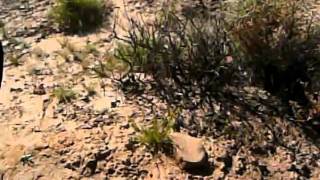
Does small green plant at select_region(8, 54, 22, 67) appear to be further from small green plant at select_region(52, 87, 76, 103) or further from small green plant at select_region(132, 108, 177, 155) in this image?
small green plant at select_region(132, 108, 177, 155)

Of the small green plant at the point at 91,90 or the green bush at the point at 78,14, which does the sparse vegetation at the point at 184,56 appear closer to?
the small green plant at the point at 91,90

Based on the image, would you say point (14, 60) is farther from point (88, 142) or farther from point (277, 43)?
point (277, 43)

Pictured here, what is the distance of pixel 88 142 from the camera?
10.5ft

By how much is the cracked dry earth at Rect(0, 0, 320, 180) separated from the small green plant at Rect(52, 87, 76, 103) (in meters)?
0.03

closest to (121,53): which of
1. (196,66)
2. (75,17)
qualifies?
(196,66)

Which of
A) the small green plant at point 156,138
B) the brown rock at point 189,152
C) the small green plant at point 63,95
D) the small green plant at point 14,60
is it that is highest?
the small green plant at point 14,60

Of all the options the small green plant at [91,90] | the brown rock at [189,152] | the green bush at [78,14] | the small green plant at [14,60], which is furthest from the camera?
the green bush at [78,14]

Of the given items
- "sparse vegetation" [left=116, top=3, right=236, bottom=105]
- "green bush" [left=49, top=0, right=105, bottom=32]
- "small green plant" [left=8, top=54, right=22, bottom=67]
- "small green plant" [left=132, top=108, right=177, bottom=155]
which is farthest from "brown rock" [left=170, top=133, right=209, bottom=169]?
"green bush" [left=49, top=0, right=105, bottom=32]

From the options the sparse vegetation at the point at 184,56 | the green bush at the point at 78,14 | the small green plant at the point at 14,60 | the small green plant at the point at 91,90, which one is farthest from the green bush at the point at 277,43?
the small green plant at the point at 14,60

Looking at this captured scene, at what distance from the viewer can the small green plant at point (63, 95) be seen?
3.48 metres

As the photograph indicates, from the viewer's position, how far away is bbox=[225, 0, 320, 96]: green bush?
344cm

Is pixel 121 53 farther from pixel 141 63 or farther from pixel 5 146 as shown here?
pixel 5 146

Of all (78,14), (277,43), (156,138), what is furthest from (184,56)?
(78,14)

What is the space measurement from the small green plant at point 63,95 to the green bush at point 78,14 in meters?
0.85
